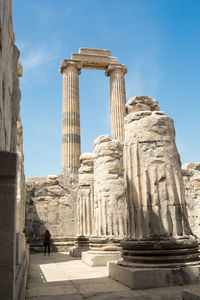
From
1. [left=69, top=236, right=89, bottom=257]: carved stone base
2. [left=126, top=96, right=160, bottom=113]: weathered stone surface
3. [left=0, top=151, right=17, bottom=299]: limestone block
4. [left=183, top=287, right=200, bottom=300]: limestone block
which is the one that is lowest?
[left=69, top=236, right=89, bottom=257]: carved stone base

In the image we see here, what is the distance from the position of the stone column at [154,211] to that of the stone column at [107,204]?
7.57 ft

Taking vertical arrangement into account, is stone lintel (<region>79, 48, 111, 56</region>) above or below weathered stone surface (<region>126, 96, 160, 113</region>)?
above

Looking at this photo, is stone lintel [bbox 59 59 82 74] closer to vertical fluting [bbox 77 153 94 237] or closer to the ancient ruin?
the ancient ruin

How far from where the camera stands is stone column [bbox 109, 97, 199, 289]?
184 inches

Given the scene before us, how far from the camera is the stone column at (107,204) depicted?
7.93m

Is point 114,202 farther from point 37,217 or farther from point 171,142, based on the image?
point 37,217

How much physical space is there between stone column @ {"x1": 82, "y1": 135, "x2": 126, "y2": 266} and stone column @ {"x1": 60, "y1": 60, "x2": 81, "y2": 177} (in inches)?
517

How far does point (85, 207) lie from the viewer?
36.9 ft

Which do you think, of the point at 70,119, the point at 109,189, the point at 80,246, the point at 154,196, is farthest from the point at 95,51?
the point at 154,196

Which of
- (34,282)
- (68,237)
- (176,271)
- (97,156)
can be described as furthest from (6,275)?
(68,237)

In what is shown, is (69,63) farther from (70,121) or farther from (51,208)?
(51,208)

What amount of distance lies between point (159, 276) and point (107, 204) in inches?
154

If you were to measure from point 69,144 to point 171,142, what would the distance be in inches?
697

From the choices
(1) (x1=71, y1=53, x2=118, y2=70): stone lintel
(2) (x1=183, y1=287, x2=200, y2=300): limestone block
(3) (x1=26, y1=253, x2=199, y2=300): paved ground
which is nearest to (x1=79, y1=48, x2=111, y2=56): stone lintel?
(1) (x1=71, y1=53, x2=118, y2=70): stone lintel
